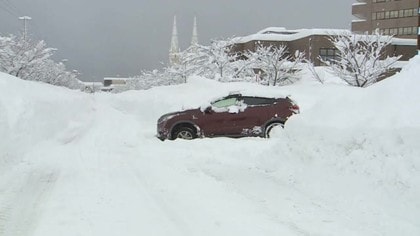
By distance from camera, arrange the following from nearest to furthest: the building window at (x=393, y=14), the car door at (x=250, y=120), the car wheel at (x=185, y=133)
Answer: the car door at (x=250, y=120) → the car wheel at (x=185, y=133) → the building window at (x=393, y=14)

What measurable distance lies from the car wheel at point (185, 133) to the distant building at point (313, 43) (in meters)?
51.6

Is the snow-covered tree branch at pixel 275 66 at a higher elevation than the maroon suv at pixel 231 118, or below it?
higher

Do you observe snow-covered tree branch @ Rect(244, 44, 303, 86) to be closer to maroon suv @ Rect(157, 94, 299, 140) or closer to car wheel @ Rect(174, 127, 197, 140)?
maroon suv @ Rect(157, 94, 299, 140)

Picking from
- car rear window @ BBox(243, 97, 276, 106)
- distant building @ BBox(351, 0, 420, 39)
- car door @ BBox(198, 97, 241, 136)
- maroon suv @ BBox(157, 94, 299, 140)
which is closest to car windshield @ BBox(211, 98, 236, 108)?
maroon suv @ BBox(157, 94, 299, 140)

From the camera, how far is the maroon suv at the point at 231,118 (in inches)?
565

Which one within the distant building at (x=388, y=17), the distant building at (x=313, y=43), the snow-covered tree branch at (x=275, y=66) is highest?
the distant building at (x=388, y=17)

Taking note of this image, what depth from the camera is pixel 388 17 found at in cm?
9325

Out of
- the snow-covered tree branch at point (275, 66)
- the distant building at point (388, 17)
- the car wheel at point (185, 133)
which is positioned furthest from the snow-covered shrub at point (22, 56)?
the distant building at point (388, 17)

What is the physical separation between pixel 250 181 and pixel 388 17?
305 ft

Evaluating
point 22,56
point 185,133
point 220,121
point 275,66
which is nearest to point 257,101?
point 220,121

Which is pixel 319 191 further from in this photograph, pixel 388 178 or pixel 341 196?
pixel 388 178

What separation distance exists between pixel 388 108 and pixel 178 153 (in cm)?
508

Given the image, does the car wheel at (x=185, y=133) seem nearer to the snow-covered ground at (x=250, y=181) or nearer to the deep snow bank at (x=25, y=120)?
the snow-covered ground at (x=250, y=181)

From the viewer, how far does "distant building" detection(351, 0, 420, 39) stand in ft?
295
